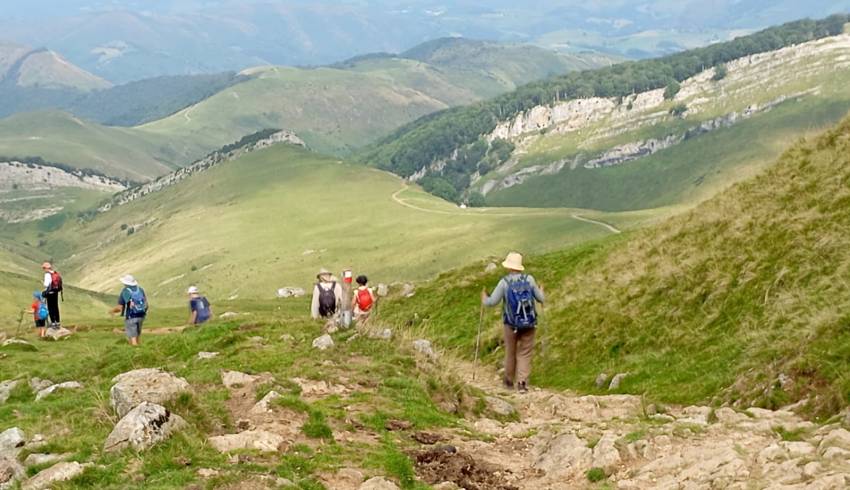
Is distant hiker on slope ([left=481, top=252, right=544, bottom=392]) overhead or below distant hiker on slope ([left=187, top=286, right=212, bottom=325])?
overhead

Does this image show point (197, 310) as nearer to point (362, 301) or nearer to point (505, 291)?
point (362, 301)

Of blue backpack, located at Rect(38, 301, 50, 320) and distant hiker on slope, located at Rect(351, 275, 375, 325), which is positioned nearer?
distant hiker on slope, located at Rect(351, 275, 375, 325)

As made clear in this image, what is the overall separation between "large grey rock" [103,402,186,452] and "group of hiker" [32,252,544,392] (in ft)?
34.1

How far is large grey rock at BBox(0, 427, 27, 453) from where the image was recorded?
15.2 metres

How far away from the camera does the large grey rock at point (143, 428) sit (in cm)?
1327

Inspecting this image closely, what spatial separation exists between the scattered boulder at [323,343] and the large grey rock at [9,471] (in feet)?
33.5

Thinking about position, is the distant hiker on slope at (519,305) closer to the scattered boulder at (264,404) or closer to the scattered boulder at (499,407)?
the scattered boulder at (499,407)

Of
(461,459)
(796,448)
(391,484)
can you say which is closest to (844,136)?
(796,448)

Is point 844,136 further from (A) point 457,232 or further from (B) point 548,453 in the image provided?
(A) point 457,232

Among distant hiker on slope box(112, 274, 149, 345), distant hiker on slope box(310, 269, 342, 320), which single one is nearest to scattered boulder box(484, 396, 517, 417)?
distant hiker on slope box(310, 269, 342, 320)

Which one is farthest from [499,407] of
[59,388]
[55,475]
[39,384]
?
[39,384]

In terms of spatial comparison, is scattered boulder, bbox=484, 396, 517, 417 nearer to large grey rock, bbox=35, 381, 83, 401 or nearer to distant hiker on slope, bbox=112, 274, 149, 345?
large grey rock, bbox=35, 381, 83, 401

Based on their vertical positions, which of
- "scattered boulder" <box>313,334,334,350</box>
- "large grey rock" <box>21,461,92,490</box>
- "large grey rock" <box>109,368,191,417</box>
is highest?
"large grey rock" <box>109,368,191,417</box>

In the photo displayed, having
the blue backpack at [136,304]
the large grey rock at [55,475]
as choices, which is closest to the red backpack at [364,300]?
the blue backpack at [136,304]
